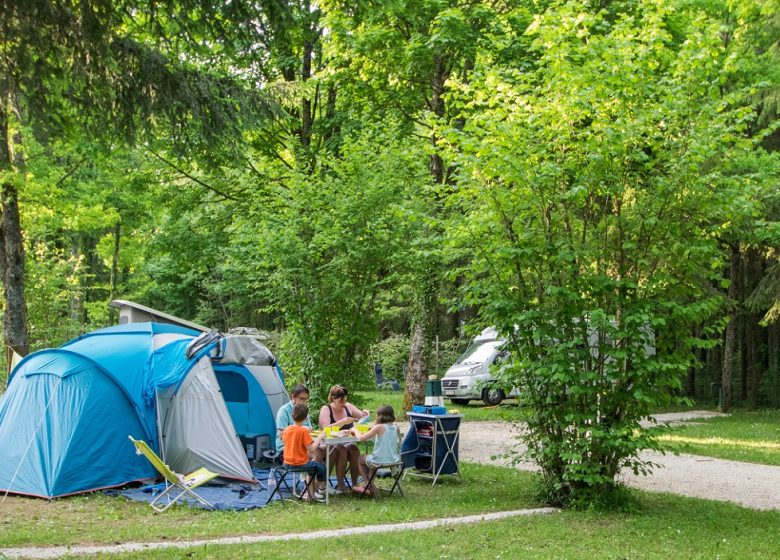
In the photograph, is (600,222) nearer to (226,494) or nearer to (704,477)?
(704,477)

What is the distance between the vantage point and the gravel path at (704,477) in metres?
9.77

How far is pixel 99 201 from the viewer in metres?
20.5

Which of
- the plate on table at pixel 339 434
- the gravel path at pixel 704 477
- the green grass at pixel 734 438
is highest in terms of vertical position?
the plate on table at pixel 339 434

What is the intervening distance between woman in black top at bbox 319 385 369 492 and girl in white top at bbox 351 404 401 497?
0.47 ft

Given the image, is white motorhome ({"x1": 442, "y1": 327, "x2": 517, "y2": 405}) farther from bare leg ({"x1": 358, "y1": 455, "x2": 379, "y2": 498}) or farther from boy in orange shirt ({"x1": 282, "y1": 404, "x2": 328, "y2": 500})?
boy in orange shirt ({"x1": 282, "y1": 404, "x2": 328, "y2": 500})

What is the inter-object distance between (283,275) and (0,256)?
7.93m

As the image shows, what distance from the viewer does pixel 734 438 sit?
15.1 metres

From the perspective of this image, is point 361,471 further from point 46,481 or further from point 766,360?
point 766,360

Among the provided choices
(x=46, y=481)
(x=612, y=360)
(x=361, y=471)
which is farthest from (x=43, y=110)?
(x=612, y=360)

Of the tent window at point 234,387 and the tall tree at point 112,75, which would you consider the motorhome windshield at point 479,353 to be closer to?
the tent window at point 234,387

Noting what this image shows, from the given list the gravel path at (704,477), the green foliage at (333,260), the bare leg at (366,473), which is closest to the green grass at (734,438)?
the gravel path at (704,477)

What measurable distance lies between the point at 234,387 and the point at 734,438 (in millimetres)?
9234

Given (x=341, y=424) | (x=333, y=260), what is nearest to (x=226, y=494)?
(x=341, y=424)

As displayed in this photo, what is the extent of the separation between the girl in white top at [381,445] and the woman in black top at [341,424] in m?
0.14
